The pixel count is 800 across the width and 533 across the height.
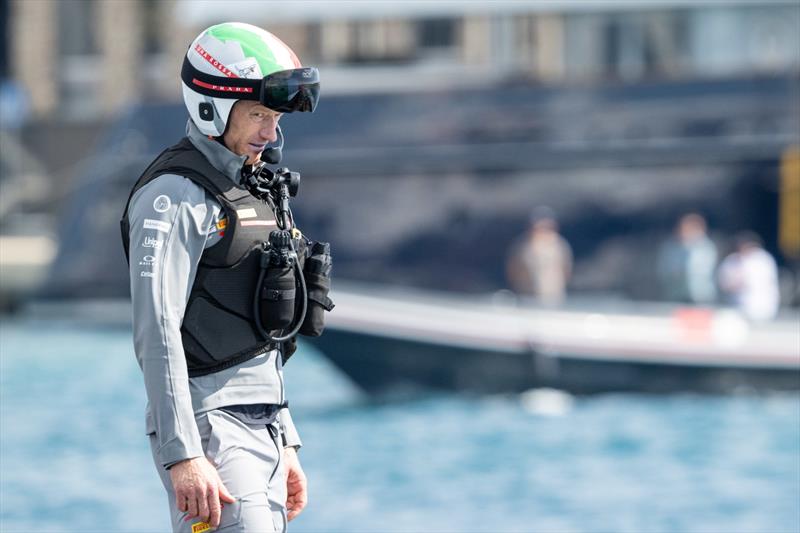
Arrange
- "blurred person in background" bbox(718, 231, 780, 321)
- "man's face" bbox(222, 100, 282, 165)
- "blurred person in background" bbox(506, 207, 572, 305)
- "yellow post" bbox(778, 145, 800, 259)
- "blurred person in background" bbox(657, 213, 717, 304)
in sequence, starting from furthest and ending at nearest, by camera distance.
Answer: "yellow post" bbox(778, 145, 800, 259) < "blurred person in background" bbox(506, 207, 572, 305) < "blurred person in background" bbox(657, 213, 717, 304) < "blurred person in background" bbox(718, 231, 780, 321) < "man's face" bbox(222, 100, 282, 165)

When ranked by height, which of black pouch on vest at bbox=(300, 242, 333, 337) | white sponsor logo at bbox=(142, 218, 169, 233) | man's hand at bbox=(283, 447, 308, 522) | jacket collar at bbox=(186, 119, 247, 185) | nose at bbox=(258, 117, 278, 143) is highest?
nose at bbox=(258, 117, 278, 143)

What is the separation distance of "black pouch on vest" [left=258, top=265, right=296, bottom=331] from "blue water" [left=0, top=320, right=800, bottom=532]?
4.61 m

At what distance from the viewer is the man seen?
3.08 meters

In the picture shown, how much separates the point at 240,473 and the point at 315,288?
51 cm

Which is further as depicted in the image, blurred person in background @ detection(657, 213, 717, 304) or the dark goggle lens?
blurred person in background @ detection(657, 213, 717, 304)

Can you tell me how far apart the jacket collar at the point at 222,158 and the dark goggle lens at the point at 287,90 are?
144 millimetres

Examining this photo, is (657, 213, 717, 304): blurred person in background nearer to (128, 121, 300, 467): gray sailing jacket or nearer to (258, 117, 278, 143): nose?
(258, 117, 278, 143): nose

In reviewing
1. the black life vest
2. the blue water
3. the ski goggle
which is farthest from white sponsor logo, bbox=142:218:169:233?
the blue water

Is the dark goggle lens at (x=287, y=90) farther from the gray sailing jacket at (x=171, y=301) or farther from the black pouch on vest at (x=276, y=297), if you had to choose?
the black pouch on vest at (x=276, y=297)

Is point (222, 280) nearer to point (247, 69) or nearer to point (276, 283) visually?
point (276, 283)

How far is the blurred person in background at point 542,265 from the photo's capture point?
17.2 metres

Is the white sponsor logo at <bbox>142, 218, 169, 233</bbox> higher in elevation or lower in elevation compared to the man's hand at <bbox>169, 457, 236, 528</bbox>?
higher

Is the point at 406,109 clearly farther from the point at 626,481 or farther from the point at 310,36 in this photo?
the point at 626,481

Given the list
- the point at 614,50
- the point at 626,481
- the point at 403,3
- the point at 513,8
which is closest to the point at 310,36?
the point at 403,3
